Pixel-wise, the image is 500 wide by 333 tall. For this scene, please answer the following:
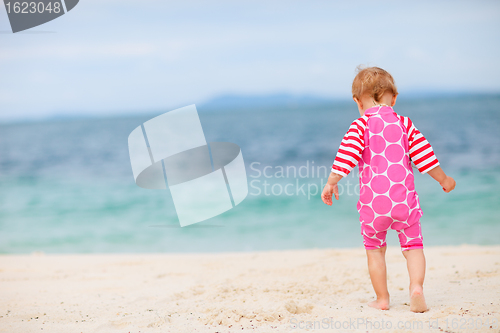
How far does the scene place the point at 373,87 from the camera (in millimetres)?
2092

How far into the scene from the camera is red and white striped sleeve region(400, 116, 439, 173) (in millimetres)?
2047

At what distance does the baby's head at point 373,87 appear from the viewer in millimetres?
2086

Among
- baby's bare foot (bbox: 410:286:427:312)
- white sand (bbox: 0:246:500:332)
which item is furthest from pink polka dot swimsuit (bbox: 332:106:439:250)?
white sand (bbox: 0:246:500:332)

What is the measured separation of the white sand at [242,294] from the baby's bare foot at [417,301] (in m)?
0.04

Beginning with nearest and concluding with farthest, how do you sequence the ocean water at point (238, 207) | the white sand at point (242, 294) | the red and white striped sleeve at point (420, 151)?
the white sand at point (242, 294)
the red and white striped sleeve at point (420, 151)
the ocean water at point (238, 207)

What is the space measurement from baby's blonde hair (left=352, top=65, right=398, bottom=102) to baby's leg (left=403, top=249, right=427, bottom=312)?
847 mm

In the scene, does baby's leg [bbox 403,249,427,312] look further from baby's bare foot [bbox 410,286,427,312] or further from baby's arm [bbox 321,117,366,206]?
baby's arm [bbox 321,117,366,206]

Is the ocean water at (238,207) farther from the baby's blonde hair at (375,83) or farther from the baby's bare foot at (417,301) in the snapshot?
the baby's blonde hair at (375,83)

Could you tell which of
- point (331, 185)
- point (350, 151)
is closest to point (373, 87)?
point (350, 151)

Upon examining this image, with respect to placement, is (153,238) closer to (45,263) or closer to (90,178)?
(45,263)

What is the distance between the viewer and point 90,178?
32.8 feet

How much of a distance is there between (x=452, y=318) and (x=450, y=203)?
5.32 m

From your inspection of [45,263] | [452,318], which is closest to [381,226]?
[452,318]

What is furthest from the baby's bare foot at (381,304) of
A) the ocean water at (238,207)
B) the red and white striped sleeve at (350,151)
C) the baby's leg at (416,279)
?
the ocean water at (238,207)
